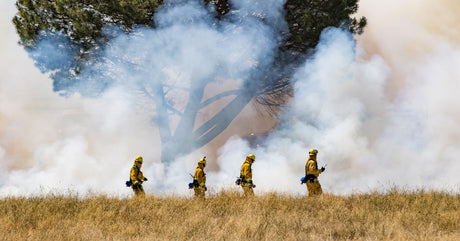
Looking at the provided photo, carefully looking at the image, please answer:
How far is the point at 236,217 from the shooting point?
8.07 metres

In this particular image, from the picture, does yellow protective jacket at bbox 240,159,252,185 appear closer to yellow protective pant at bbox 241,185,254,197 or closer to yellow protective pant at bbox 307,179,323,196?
yellow protective pant at bbox 241,185,254,197

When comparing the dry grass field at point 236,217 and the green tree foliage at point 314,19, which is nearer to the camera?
the dry grass field at point 236,217

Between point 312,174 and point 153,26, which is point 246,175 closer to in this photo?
point 312,174

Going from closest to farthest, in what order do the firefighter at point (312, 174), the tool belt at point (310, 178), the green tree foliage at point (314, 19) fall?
1. the firefighter at point (312, 174)
2. the tool belt at point (310, 178)
3. the green tree foliage at point (314, 19)

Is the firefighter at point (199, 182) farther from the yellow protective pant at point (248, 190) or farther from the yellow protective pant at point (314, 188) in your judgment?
the yellow protective pant at point (314, 188)

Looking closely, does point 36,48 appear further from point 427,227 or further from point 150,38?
point 427,227

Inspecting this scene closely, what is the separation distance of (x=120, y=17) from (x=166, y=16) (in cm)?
168

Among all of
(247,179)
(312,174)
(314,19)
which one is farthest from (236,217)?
(314,19)

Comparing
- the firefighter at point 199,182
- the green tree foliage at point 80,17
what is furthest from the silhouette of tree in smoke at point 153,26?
the firefighter at point 199,182

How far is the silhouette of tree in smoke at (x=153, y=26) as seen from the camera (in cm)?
1599

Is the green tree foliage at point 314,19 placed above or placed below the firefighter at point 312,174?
above

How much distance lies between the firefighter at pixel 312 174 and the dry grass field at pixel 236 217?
0.87 metres

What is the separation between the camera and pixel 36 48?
17031 millimetres

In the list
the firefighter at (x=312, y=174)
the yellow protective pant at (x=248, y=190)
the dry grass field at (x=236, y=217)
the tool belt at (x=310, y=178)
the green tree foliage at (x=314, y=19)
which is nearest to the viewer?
the dry grass field at (x=236, y=217)
